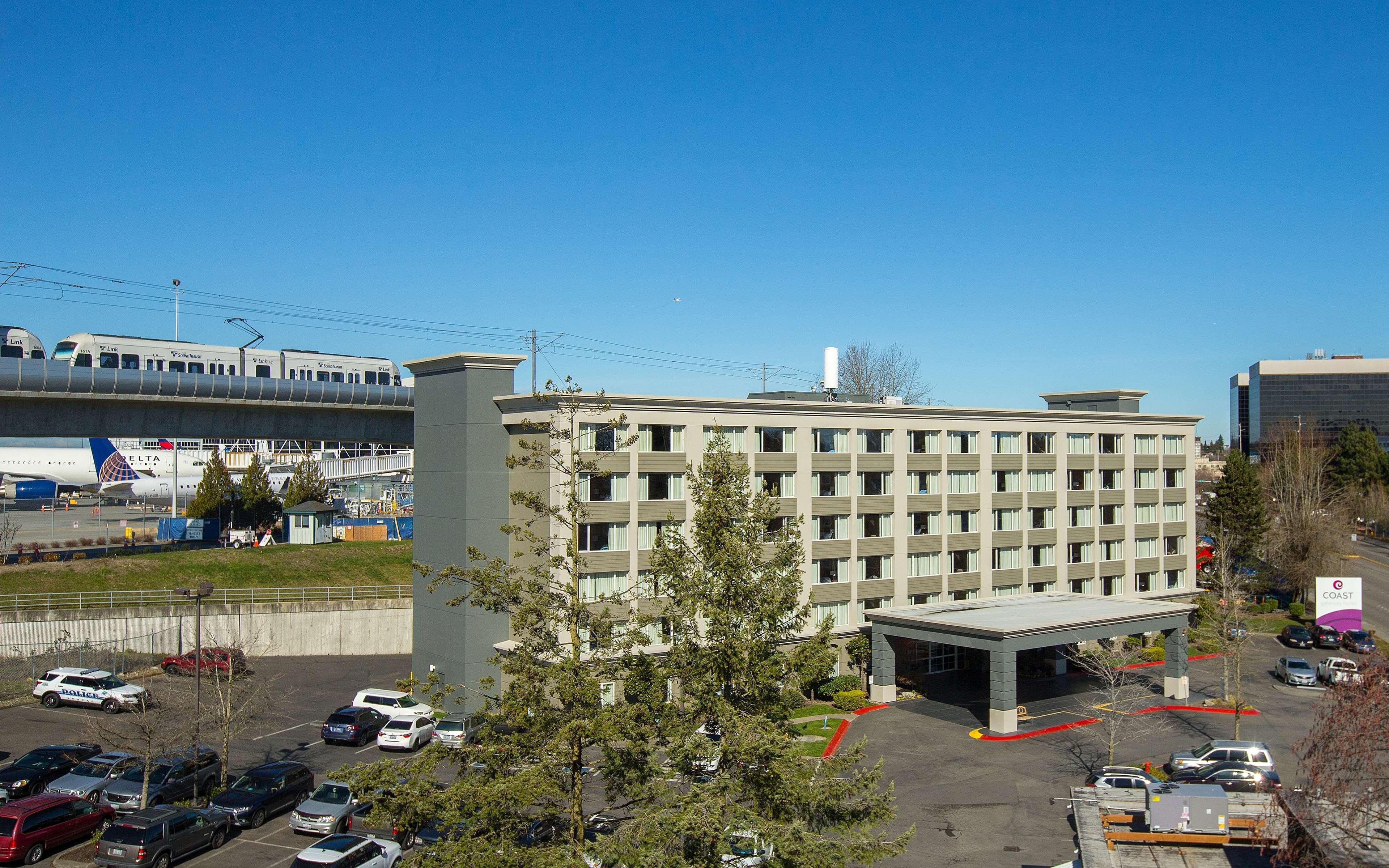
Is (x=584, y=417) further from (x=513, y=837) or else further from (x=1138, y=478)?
(x=1138, y=478)

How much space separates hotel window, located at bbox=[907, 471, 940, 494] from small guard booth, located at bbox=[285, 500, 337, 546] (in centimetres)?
4488

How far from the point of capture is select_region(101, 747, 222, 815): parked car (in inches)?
1144

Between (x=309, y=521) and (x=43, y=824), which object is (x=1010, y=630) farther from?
(x=309, y=521)

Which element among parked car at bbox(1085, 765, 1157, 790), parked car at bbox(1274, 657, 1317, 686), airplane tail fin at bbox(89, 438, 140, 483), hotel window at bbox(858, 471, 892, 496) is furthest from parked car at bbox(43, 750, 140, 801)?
airplane tail fin at bbox(89, 438, 140, 483)

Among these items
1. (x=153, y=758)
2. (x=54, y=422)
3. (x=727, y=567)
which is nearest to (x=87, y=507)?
(x=54, y=422)

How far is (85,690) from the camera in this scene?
41594 mm

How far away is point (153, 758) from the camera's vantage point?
30828 mm

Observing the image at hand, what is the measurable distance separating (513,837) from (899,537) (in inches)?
1412

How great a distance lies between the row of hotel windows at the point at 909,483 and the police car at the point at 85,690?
21.3 meters

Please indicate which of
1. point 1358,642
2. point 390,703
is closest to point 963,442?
point 1358,642

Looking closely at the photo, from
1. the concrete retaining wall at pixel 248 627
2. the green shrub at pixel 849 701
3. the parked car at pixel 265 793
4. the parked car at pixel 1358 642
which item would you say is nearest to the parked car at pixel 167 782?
the parked car at pixel 265 793

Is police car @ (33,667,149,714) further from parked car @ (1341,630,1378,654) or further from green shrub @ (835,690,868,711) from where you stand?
parked car @ (1341,630,1378,654)

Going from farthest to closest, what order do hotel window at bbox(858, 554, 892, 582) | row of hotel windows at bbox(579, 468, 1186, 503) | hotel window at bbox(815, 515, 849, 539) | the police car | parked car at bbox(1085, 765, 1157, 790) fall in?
hotel window at bbox(858, 554, 892, 582), hotel window at bbox(815, 515, 849, 539), row of hotel windows at bbox(579, 468, 1186, 503), the police car, parked car at bbox(1085, 765, 1157, 790)

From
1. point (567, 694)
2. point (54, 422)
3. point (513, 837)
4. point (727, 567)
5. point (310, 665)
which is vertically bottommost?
point (310, 665)
